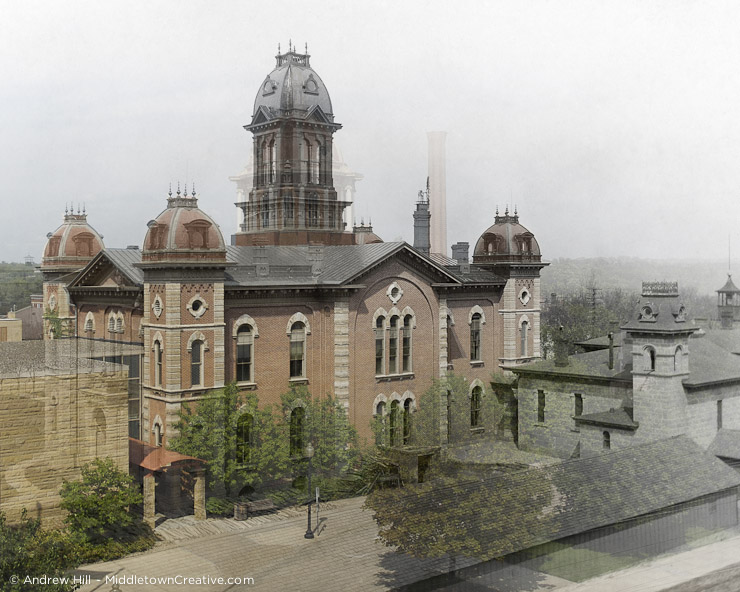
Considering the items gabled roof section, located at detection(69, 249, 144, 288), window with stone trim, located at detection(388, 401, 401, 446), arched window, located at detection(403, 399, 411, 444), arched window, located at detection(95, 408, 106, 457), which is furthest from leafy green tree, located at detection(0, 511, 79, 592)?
arched window, located at detection(403, 399, 411, 444)

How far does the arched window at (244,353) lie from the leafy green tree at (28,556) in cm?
1265

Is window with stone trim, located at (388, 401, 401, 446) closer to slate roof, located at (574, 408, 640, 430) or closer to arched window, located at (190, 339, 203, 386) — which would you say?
slate roof, located at (574, 408, 640, 430)

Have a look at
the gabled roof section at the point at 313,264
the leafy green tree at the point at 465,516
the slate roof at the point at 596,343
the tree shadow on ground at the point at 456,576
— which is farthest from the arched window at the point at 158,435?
the slate roof at the point at 596,343

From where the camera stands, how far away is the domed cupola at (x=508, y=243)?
45.2 meters

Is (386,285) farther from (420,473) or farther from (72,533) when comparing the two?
(72,533)

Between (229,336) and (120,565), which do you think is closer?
(120,565)

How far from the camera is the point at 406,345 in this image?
1553 inches

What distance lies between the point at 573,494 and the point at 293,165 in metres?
21.1

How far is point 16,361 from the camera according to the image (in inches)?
950

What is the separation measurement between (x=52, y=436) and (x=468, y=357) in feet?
79.8

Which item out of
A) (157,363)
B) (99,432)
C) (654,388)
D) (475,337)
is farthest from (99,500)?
(475,337)

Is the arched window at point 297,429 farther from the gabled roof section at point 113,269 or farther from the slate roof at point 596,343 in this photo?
the slate roof at point 596,343

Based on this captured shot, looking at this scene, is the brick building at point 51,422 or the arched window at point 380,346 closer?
the brick building at point 51,422

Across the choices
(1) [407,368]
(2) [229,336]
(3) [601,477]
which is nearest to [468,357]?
(1) [407,368]
